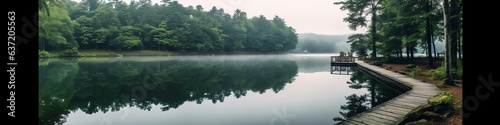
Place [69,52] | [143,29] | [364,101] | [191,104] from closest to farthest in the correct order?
[191,104]
[364,101]
[69,52]
[143,29]

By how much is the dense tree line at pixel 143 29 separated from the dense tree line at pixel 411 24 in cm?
4595

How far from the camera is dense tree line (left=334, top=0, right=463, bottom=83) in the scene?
58.6 ft

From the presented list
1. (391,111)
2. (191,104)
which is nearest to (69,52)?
(191,104)

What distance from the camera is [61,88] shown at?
50.5 ft

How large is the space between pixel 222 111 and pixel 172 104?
106 inches

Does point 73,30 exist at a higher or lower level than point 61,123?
higher

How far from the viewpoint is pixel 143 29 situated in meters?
70.7

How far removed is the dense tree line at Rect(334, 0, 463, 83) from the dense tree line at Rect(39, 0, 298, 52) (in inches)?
1809

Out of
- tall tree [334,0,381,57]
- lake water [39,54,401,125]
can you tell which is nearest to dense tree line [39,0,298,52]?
lake water [39,54,401,125]

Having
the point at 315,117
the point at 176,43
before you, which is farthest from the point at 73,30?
Answer: the point at 315,117

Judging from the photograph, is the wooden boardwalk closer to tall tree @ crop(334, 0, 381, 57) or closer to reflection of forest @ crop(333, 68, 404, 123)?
reflection of forest @ crop(333, 68, 404, 123)

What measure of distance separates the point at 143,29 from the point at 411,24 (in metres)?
65.2

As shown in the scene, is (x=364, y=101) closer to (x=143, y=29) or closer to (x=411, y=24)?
(x=411, y=24)
